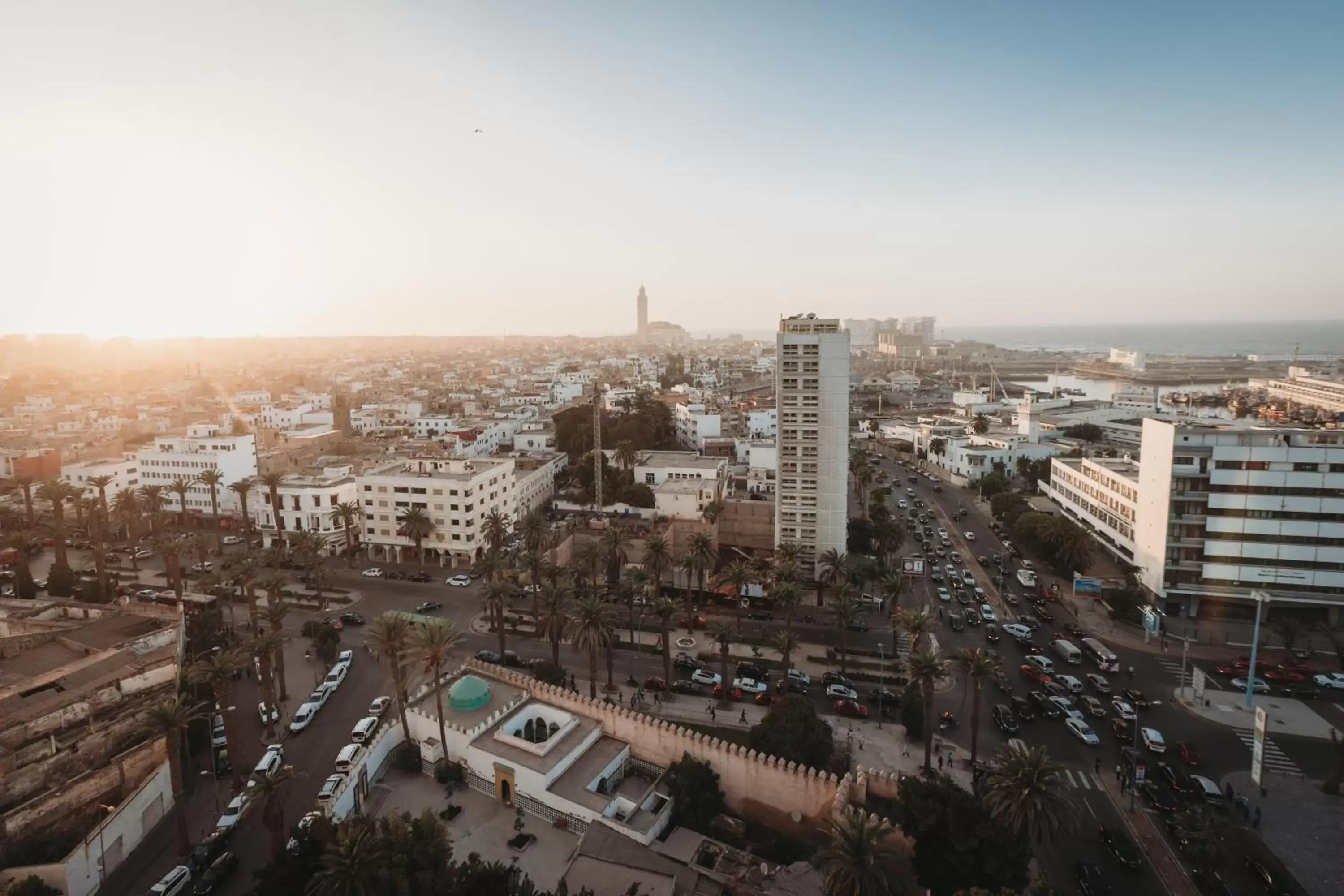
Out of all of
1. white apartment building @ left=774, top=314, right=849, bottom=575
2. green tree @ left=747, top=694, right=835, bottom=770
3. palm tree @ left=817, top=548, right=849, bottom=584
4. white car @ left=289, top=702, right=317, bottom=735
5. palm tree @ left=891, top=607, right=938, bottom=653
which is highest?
white apartment building @ left=774, top=314, right=849, bottom=575

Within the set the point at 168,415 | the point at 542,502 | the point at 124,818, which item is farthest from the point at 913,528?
the point at 168,415

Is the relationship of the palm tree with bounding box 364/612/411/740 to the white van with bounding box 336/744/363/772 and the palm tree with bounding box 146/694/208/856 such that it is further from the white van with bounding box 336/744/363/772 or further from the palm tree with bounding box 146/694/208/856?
the palm tree with bounding box 146/694/208/856

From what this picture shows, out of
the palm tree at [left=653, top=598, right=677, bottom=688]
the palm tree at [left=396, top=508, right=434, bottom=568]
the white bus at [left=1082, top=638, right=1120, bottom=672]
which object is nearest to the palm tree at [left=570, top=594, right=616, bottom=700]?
the palm tree at [left=653, top=598, right=677, bottom=688]

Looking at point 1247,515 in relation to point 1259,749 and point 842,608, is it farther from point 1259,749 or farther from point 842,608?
point 842,608

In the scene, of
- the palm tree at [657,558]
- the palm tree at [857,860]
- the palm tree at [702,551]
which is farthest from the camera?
the palm tree at [702,551]

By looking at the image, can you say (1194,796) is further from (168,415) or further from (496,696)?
(168,415)

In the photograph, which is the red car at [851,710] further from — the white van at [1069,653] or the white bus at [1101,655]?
the white bus at [1101,655]

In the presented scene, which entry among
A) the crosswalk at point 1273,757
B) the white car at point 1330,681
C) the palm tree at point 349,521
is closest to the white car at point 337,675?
the palm tree at point 349,521
